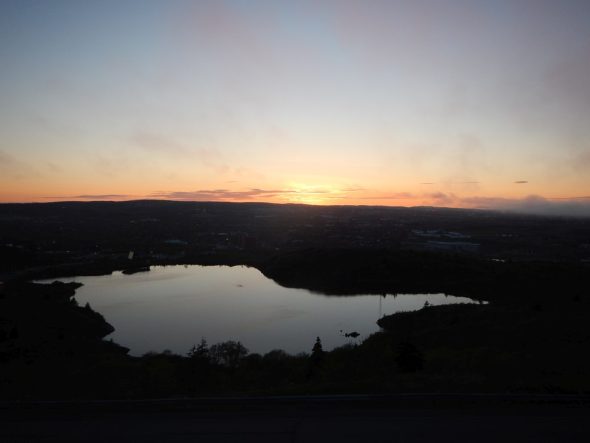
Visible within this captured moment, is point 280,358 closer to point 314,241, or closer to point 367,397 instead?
point 367,397

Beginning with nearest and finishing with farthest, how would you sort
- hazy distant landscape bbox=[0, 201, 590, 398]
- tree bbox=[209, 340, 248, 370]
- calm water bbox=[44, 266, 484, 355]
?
hazy distant landscape bbox=[0, 201, 590, 398] < tree bbox=[209, 340, 248, 370] < calm water bbox=[44, 266, 484, 355]

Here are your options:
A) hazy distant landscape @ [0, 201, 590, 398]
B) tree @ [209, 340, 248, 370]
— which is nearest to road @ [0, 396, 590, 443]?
hazy distant landscape @ [0, 201, 590, 398]

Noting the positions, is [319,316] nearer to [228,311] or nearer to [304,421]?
[228,311]

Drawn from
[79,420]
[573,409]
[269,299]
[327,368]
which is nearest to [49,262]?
[269,299]

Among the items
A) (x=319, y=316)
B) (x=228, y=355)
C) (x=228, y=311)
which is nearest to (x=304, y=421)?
(x=228, y=355)

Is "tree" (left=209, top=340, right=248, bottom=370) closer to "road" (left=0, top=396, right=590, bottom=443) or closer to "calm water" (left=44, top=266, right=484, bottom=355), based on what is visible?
"calm water" (left=44, top=266, right=484, bottom=355)

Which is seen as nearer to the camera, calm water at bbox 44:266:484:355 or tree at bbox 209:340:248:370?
tree at bbox 209:340:248:370

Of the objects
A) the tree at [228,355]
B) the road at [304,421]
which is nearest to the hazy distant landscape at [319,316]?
the tree at [228,355]

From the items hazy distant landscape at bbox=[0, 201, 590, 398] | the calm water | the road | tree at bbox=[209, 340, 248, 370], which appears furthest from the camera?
the calm water

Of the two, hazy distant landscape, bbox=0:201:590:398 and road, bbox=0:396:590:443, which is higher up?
road, bbox=0:396:590:443

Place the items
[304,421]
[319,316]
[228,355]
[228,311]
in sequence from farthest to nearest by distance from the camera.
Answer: [228,311] → [319,316] → [228,355] → [304,421]
